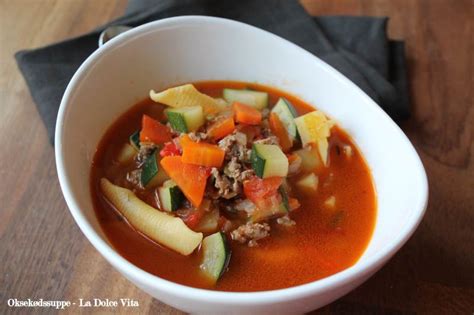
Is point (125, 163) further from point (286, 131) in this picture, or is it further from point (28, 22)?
point (28, 22)

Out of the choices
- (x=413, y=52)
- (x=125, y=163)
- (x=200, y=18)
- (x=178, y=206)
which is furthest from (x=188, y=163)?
(x=413, y=52)

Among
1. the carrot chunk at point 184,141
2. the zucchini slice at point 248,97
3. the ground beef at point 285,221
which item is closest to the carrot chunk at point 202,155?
the carrot chunk at point 184,141

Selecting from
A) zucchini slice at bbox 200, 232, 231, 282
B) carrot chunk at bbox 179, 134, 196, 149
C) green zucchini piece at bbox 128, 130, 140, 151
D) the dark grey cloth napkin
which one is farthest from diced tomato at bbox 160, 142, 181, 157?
the dark grey cloth napkin

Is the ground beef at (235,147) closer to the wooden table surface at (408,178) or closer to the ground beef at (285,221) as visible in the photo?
the ground beef at (285,221)

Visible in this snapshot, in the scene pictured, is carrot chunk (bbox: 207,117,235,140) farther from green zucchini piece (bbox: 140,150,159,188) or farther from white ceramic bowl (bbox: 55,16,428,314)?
white ceramic bowl (bbox: 55,16,428,314)

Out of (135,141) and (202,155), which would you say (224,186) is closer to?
(202,155)
